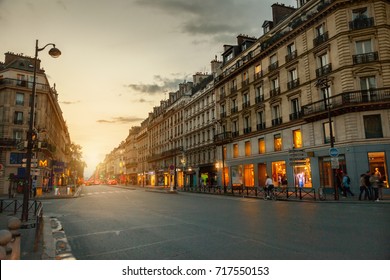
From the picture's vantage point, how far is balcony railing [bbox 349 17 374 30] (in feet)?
74.4

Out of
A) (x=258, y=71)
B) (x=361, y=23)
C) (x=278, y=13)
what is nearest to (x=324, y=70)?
(x=361, y=23)

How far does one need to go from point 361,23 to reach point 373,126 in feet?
27.8

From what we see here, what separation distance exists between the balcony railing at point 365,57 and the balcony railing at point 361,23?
2.28 meters

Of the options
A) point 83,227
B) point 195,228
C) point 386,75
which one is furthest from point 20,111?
point 386,75

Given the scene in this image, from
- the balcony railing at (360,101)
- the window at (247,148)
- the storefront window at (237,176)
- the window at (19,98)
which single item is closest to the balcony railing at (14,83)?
the window at (19,98)

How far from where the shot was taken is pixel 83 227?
31.4 ft

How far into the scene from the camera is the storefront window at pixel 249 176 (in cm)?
3403

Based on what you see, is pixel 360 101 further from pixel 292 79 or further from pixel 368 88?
pixel 292 79

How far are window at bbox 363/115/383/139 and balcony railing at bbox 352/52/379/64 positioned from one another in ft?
14.8

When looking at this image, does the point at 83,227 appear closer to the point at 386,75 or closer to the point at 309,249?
the point at 309,249

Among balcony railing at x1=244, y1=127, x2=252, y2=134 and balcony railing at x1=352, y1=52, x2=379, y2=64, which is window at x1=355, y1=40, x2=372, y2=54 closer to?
balcony railing at x1=352, y1=52, x2=379, y2=64

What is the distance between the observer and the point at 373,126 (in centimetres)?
2194

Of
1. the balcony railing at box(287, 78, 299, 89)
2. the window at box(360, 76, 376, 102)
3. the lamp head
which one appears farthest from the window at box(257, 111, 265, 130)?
the lamp head
